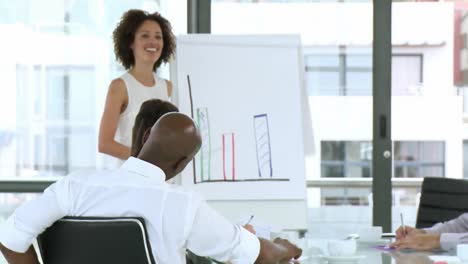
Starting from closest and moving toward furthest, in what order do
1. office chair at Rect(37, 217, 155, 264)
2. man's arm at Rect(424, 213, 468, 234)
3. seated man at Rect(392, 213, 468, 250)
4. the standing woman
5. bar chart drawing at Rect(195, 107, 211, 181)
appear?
office chair at Rect(37, 217, 155, 264)
seated man at Rect(392, 213, 468, 250)
man's arm at Rect(424, 213, 468, 234)
the standing woman
bar chart drawing at Rect(195, 107, 211, 181)

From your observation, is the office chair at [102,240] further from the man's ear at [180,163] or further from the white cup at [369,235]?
the white cup at [369,235]

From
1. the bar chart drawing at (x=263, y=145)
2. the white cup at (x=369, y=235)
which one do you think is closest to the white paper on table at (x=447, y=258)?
the white cup at (x=369, y=235)

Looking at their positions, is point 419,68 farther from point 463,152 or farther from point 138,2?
point 138,2

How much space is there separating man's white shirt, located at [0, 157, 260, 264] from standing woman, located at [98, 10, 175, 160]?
206cm

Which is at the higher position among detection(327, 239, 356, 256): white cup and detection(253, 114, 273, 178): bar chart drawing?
detection(253, 114, 273, 178): bar chart drawing

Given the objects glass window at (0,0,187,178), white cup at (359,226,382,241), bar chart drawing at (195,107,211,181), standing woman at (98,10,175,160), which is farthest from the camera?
glass window at (0,0,187,178)

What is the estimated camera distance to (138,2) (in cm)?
511

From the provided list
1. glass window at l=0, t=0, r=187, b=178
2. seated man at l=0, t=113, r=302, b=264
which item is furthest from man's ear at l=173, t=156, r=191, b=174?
glass window at l=0, t=0, r=187, b=178

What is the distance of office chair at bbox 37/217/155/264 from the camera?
1651mm

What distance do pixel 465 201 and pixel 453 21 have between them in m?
1.89

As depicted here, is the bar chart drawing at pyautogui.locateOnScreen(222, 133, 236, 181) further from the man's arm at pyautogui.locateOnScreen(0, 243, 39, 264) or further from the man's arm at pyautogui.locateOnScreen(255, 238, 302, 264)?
the man's arm at pyautogui.locateOnScreen(0, 243, 39, 264)

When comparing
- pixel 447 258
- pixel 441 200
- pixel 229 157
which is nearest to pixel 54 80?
pixel 229 157

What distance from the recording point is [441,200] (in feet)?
11.4

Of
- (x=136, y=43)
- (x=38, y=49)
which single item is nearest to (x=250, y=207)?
(x=136, y=43)
